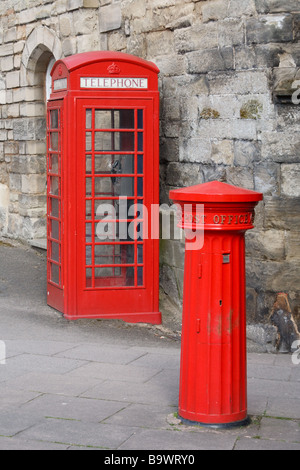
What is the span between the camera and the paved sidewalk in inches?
Result: 175

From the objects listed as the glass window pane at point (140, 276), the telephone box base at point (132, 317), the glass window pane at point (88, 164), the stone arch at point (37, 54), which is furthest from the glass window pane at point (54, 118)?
the stone arch at point (37, 54)

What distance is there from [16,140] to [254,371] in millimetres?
7282

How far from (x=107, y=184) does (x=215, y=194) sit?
3.25 m

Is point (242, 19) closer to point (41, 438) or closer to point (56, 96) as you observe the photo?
point (56, 96)

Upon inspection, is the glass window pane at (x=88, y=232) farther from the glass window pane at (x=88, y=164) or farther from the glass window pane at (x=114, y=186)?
the glass window pane at (x=88, y=164)

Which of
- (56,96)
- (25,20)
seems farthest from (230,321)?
(25,20)

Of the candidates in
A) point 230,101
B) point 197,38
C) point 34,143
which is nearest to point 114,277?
point 230,101

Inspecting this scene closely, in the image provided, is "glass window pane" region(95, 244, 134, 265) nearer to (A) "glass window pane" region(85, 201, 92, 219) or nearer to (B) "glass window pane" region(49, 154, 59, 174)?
(A) "glass window pane" region(85, 201, 92, 219)

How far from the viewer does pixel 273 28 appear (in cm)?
680

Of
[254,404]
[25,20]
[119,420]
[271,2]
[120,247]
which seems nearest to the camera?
[119,420]

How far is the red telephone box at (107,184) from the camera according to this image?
24.5ft

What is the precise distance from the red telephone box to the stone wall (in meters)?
0.42

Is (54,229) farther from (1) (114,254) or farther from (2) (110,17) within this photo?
(2) (110,17)

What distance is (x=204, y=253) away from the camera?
4.60 metres
